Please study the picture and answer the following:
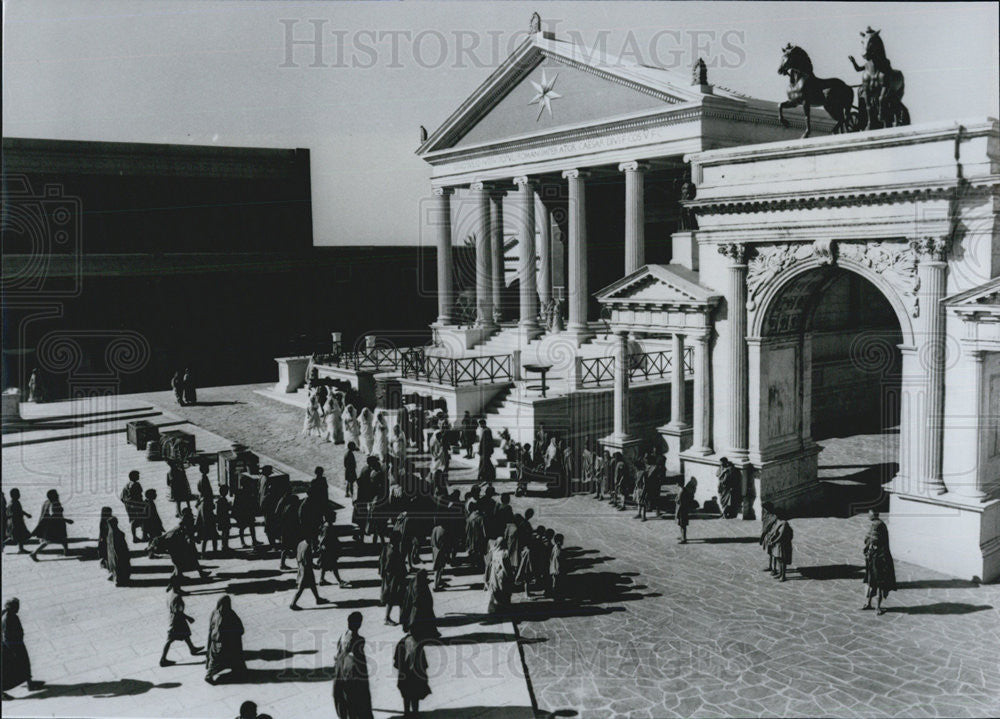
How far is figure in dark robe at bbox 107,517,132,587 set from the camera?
14.9 metres

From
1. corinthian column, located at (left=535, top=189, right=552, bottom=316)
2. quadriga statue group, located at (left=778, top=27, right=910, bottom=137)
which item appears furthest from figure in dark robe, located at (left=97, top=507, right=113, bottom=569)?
corinthian column, located at (left=535, top=189, right=552, bottom=316)

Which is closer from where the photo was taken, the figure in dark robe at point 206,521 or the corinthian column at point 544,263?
the figure in dark robe at point 206,521

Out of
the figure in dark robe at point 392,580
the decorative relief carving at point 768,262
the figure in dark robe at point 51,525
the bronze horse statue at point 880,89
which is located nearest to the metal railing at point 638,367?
the decorative relief carving at point 768,262

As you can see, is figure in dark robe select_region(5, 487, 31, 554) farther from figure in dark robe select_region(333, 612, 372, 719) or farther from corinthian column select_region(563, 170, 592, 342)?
corinthian column select_region(563, 170, 592, 342)

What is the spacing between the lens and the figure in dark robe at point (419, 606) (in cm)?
1145

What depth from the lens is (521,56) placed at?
33.4m

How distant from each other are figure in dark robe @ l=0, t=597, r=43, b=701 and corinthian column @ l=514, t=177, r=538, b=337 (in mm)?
24005

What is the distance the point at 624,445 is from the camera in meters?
22.8

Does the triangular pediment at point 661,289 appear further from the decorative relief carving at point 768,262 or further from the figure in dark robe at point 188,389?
the figure in dark robe at point 188,389

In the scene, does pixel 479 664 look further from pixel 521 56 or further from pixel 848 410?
pixel 521 56

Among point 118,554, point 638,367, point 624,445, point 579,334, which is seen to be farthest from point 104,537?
point 579,334

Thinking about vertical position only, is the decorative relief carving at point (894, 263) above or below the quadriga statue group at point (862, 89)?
below

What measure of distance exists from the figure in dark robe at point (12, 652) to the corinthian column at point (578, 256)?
23.3 meters

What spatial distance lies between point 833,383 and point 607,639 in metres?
19.8
